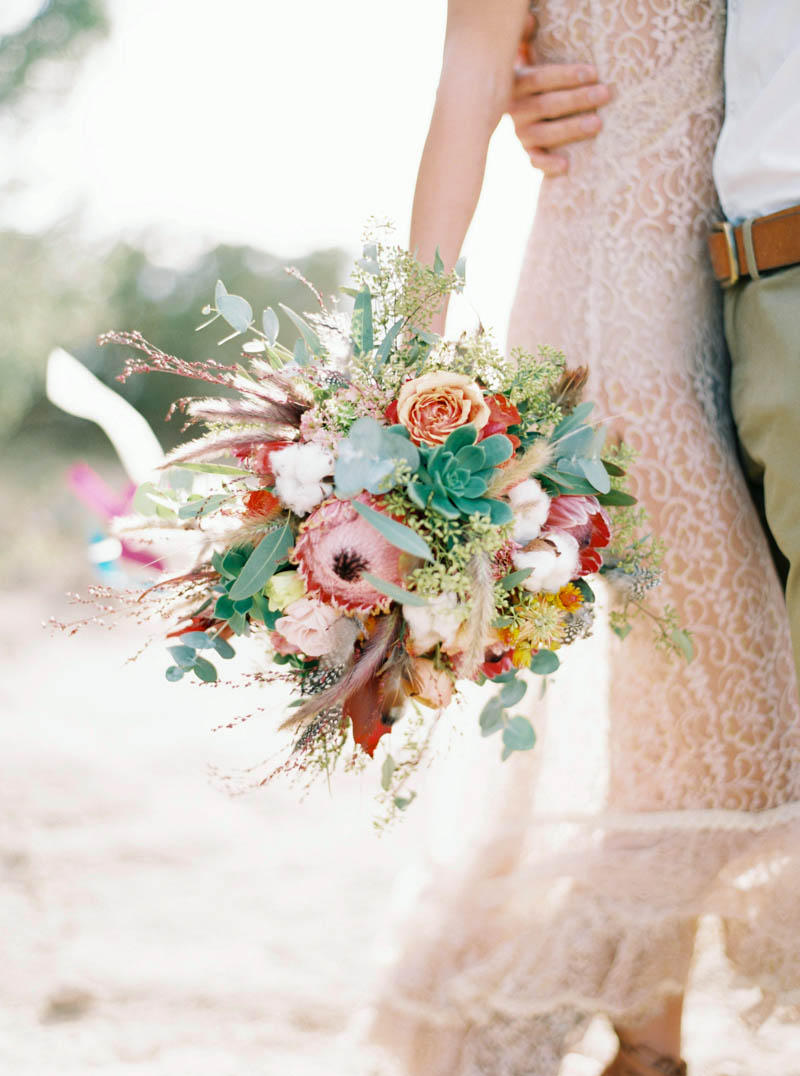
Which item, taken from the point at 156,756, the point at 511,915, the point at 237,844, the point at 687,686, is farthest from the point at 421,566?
the point at 156,756

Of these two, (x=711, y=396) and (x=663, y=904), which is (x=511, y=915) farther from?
(x=711, y=396)

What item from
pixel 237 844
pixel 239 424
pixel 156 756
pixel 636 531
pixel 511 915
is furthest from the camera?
pixel 156 756

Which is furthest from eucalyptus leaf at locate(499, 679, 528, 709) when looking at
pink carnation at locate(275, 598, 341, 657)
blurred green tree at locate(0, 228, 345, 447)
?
blurred green tree at locate(0, 228, 345, 447)

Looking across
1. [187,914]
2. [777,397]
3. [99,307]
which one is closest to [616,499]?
[777,397]

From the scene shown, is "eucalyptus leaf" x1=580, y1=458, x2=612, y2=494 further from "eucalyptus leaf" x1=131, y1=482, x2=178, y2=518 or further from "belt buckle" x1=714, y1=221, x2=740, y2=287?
"eucalyptus leaf" x1=131, y1=482, x2=178, y2=518

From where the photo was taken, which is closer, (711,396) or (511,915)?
(711,396)

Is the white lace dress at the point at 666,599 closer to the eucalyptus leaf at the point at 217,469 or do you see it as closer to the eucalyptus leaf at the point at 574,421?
the eucalyptus leaf at the point at 574,421

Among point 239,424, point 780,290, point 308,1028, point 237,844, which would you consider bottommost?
point 308,1028

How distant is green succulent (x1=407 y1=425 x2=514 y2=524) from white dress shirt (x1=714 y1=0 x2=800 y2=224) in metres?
A: 0.60

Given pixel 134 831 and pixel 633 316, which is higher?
pixel 633 316

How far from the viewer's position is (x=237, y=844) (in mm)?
2449

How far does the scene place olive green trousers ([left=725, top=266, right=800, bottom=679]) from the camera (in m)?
1.15

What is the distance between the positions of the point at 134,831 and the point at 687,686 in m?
1.84

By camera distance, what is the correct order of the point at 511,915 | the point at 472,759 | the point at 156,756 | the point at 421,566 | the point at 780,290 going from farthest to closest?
the point at 156,756, the point at 472,759, the point at 511,915, the point at 780,290, the point at 421,566
